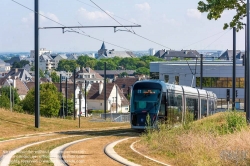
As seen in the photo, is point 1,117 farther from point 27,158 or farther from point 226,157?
point 226,157

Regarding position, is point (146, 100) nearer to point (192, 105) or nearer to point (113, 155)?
point (192, 105)

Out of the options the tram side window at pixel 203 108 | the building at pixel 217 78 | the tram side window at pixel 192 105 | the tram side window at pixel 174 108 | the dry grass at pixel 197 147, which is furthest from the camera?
the building at pixel 217 78

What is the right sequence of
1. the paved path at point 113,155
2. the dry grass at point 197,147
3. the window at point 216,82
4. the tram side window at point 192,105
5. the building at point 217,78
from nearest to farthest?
the dry grass at point 197,147 < the paved path at point 113,155 < the tram side window at point 192,105 < the building at point 217,78 < the window at point 216,82

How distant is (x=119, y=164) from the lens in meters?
16.3

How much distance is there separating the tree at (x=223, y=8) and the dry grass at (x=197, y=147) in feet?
16.0

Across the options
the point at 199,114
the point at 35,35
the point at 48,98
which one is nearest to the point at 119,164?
the point at 35,35

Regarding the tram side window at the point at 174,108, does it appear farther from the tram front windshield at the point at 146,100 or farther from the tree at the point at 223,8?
the tree at the point at 223,8

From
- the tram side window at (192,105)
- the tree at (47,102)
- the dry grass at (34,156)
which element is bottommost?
the tree at (47,102)

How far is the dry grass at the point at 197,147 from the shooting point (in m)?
15.5

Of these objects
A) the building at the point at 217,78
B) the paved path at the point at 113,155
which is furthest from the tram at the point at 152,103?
the building at the point at 217,78

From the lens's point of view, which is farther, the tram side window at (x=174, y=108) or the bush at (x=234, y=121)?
the tram side window at (x=174, y=108)

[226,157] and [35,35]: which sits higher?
[35,35]

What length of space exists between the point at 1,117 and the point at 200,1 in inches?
592

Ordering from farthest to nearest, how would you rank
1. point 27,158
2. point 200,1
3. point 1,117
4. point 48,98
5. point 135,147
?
point 48,98
point 1,117
point 200,1
point 135,147
point 27,158
